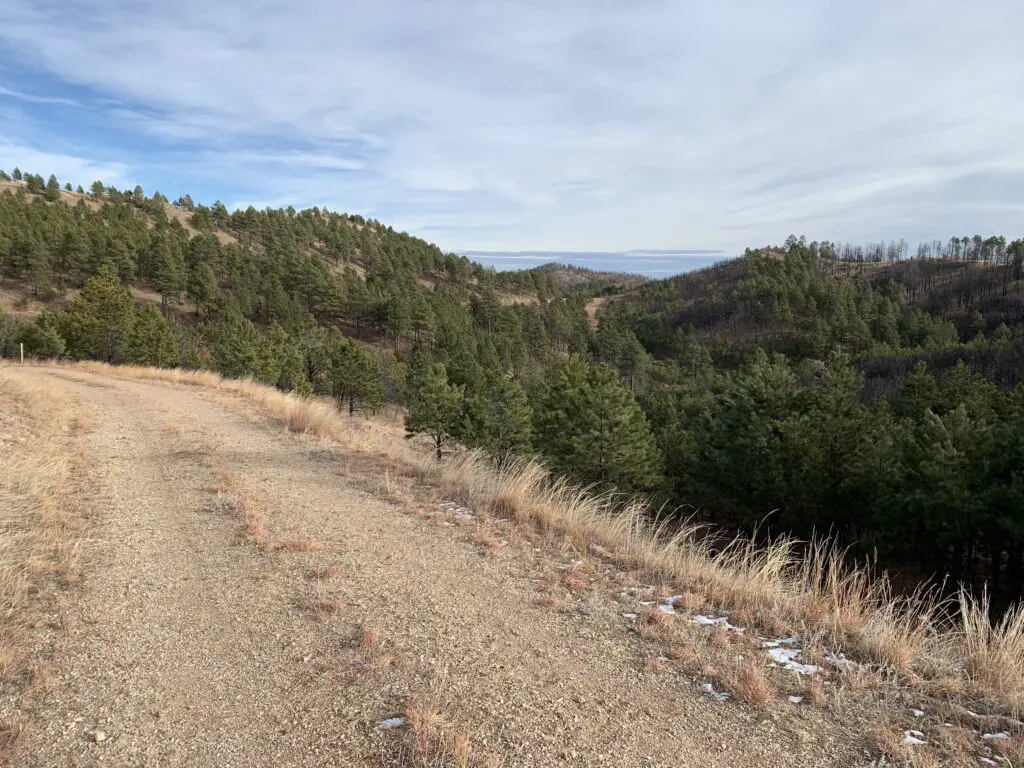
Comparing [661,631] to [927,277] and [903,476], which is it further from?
[927,277]

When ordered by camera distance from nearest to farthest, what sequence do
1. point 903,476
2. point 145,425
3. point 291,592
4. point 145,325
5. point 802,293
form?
point 291,592 < point 145,425 < point 903,476 < point 145,325 < point 802,293

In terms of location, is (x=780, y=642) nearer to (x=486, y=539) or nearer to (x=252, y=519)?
(x=486, y=539)

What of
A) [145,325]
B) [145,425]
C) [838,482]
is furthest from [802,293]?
[145,425]

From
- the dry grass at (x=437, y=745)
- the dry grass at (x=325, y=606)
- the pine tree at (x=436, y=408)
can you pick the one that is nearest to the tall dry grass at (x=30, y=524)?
the dry grass at (x=325, y=606)

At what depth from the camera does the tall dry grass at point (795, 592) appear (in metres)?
3.41

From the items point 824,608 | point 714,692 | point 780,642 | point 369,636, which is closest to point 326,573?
point 369,636

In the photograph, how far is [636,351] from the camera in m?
101

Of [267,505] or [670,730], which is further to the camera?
[267,505]

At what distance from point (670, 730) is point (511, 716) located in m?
0.78

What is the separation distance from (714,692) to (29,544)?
5.27 metres

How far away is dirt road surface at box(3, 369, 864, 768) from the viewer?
2678 millimetres

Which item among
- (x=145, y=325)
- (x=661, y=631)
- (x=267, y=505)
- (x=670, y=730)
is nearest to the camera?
(x=670, y=730)

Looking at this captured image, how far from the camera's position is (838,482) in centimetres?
A: 2333

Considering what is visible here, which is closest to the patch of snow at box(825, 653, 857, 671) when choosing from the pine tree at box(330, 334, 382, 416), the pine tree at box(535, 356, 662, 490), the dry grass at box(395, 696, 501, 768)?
the dry grass at box(395, 696, 501, 768)
